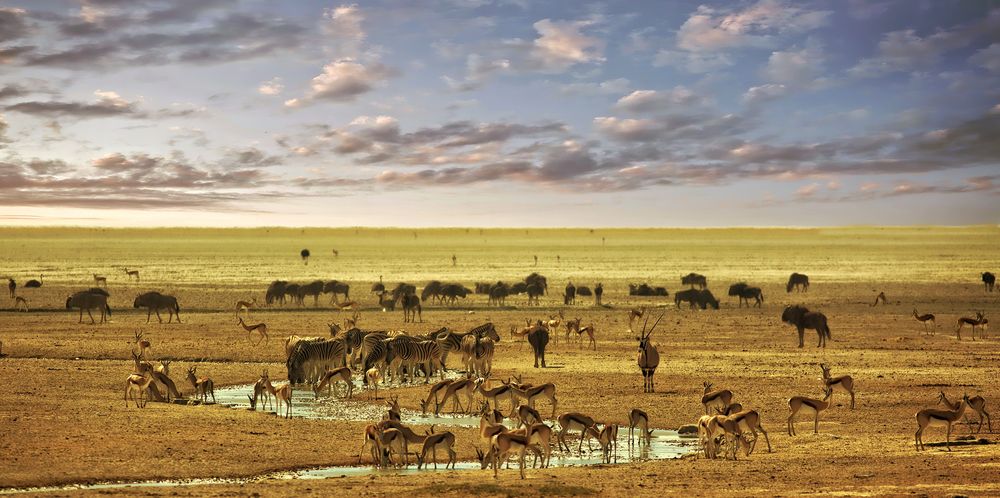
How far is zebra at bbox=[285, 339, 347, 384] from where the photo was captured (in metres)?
23.2

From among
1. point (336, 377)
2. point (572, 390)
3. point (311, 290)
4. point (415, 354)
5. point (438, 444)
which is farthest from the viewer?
point (311, 290)

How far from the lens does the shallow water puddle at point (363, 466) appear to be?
13523 millimetres

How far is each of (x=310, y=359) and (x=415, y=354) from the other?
98.9 inches

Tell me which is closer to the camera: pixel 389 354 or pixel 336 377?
pixel 336 377

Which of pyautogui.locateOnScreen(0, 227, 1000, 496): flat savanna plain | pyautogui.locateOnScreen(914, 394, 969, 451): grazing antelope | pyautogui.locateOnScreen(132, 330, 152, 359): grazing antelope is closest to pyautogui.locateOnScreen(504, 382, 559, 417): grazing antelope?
pyautogui.locateOnScreen(0, 227, 1000, 496): flat savanna plain

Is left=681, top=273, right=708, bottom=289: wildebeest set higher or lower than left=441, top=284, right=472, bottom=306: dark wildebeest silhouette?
higher

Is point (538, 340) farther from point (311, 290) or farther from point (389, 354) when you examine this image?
point (311, 290)

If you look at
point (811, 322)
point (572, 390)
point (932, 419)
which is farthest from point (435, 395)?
point (811, 322)

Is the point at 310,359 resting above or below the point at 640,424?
above

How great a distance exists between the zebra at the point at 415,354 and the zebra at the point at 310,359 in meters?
1.49

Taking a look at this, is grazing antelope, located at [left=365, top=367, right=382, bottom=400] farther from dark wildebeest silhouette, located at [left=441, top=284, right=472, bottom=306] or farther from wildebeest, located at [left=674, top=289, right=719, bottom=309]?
wildebeest, located at [left=674, top=289, right=719, bottom=309]

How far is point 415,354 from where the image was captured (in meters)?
23.6

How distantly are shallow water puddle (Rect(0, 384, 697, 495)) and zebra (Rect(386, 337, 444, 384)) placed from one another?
1355 millimetres

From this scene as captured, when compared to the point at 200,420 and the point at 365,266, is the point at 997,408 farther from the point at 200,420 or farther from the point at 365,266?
the point at 365,266
